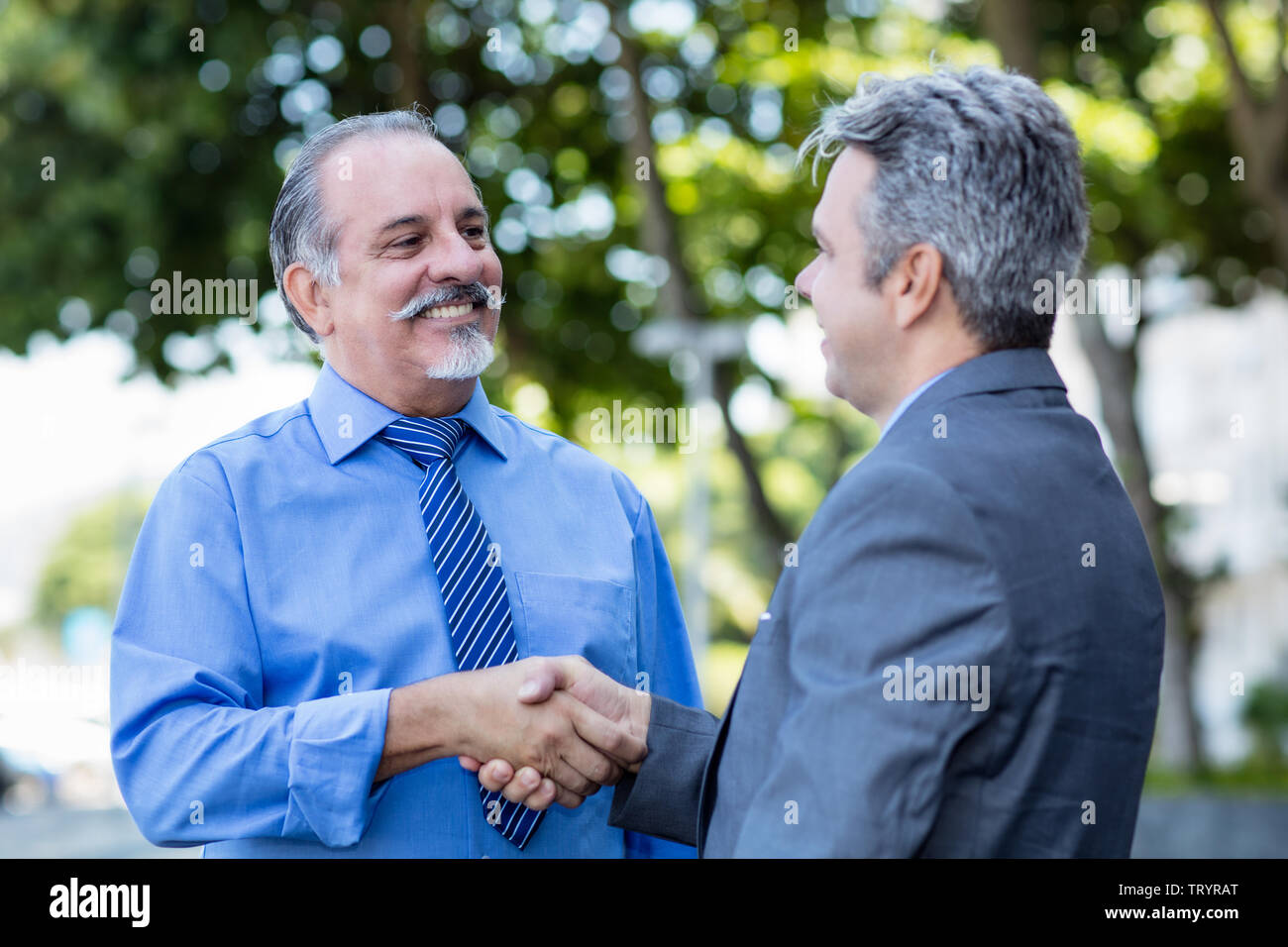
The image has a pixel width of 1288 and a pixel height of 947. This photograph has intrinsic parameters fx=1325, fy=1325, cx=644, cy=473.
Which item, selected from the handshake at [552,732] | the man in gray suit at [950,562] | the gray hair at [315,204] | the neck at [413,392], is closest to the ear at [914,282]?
the man in gray suit at [950,562]

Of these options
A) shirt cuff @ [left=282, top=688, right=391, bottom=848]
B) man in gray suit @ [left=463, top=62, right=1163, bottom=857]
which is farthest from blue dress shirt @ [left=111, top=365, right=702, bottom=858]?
man in gray suit @ [left=463, top=62, right=1163, bottom=857]

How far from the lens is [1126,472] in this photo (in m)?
12.7

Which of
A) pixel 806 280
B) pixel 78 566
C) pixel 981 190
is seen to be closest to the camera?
pixel 981 190

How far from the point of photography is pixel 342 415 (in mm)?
2793

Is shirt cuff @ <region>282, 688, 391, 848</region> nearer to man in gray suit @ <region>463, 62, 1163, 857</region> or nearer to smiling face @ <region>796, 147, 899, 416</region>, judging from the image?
man in gray suit @ <region>463, 62, 1163, 857</region>

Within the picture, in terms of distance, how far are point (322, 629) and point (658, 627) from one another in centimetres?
88

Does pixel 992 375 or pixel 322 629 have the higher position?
pixel 992 375

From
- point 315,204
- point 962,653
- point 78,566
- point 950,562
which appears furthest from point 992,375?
point 78,566

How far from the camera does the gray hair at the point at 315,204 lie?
287 centimetres

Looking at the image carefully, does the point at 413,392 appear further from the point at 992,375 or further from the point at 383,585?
the point at 992,375

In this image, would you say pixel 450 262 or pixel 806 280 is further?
pixel 450 262

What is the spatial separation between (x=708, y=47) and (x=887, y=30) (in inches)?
78.8
